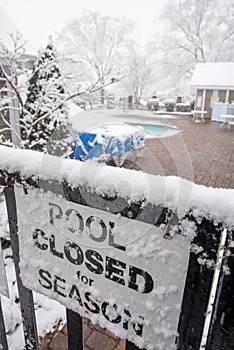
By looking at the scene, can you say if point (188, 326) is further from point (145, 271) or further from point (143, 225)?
point (143, 225)

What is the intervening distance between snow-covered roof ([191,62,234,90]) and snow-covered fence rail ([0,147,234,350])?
16.6 meters

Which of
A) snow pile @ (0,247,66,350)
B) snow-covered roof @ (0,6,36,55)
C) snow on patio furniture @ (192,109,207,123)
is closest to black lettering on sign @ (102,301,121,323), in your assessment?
snow pile @ (0,247,66,350)

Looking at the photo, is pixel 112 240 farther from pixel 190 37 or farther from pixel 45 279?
pixel 190 37

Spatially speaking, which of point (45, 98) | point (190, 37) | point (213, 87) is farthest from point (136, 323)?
point (190, 37)

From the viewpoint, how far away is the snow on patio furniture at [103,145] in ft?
15.3

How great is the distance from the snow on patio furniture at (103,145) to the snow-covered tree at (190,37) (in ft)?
63.6

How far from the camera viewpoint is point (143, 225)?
631mm

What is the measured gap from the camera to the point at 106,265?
29.2 inches

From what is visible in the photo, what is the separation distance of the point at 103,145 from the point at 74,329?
4178 millimetres

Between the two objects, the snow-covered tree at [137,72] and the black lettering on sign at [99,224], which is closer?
the black lettering on sign at [99,224]

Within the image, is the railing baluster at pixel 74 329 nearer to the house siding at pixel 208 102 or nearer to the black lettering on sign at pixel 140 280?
the black lettering on sign at pixel 140 280

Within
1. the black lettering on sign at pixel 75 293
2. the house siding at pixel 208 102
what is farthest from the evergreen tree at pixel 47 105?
the house siding at pixel 208 102

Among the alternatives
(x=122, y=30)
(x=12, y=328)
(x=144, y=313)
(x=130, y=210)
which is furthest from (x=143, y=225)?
(x=122, y=30)

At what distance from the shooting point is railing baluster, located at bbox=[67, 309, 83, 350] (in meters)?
0.92
